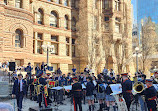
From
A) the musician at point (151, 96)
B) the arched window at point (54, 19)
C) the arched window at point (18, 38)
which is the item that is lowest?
the musician at point (151, 96)

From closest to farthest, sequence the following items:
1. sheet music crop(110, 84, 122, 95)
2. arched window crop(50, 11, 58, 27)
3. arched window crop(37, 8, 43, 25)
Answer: sheet music crop(110, 84, 122, 95) → arched window crop(37, 8, 43, 25) → arched window crop(50, 11, 58, 27)

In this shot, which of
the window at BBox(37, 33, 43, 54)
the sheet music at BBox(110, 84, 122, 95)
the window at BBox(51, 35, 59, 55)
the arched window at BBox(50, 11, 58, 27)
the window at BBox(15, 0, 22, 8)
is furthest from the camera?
the arched window at BBox(50, 11, 58, 27)

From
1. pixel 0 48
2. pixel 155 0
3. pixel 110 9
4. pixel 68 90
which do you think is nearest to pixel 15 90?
pixel 68 90

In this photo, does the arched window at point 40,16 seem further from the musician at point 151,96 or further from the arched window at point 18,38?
the musician at point 151,96

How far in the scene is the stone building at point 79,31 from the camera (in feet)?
97.9

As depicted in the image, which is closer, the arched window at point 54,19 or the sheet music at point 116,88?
the sheet music at point 116,88

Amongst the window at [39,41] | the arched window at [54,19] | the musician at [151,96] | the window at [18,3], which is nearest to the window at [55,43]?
the window at [39,41]

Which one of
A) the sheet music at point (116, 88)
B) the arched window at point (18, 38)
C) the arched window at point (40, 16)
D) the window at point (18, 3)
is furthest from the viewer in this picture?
the arched window at point (40, 16)

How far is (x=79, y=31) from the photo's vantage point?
1330 inches

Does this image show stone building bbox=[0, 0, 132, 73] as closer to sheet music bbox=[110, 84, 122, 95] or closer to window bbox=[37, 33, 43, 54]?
window bbox=[37, 33, 43, 54]

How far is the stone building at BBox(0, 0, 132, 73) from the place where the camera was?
1175 inches

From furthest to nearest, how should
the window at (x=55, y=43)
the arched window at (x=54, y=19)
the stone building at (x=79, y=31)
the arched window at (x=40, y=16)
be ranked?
the arched window at (x=54, y=19)
the window at (x=55, y=43)
the arched window at (x=40, y=16)
the stone building at (x=79, y=31)

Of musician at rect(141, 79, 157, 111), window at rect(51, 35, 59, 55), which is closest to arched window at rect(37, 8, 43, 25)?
window at rect(51, 35, 59, 55)

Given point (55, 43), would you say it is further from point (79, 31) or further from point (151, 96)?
point (151, 96)
